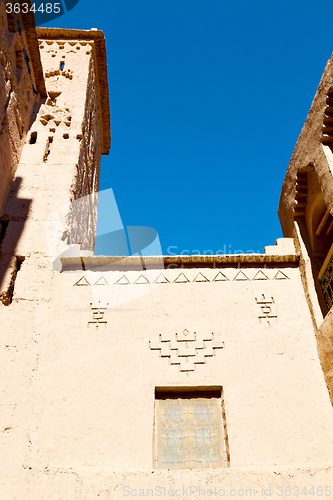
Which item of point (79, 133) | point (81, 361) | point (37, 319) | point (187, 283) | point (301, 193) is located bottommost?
point (81, 361)

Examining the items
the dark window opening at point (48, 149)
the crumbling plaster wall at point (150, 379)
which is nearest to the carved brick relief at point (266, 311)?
the crumbling plaster wall at point (150, 379)

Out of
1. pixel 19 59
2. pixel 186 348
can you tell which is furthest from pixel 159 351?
pixel 19 59

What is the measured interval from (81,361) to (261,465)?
1.94 meters

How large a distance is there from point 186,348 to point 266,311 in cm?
101

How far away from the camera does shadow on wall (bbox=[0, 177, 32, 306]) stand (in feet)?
15.7

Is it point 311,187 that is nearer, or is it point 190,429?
point 190,429

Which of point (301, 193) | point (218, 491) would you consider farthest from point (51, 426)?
point (301, 193)

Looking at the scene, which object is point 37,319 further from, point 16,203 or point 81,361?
point 16,203

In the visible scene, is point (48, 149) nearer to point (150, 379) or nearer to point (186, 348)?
point (186, 348)

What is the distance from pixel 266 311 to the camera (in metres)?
4.72

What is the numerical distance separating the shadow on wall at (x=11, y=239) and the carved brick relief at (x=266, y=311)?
2.78 m

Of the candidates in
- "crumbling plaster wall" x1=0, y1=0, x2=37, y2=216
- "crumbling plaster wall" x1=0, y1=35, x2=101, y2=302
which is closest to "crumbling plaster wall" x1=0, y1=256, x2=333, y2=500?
"crumbling plaster wall" x1=0, y1=35, x2=101, y2=302

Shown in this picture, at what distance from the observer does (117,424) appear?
12.7 ft

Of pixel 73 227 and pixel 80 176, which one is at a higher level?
pixel 80 176
